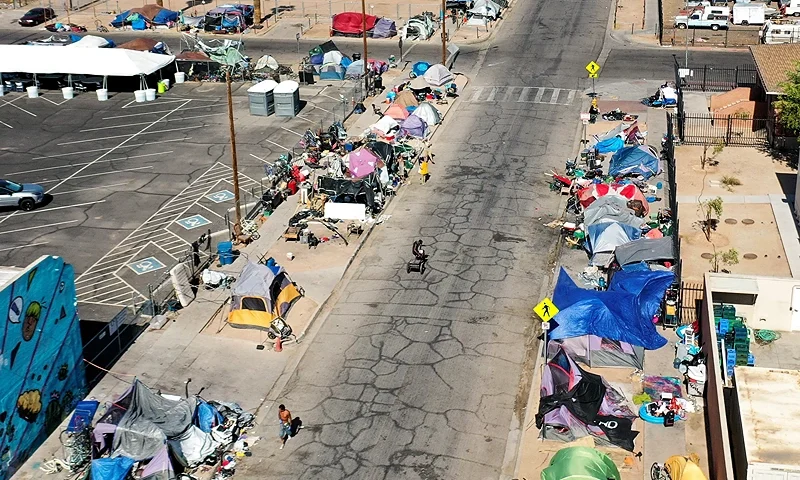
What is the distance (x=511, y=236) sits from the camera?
142 feet

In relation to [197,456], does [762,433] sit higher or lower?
higher

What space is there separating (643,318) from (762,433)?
9.12 meters

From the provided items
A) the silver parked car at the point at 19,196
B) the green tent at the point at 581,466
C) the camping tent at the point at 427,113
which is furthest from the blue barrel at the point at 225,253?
the camping tent at the point at 427,113

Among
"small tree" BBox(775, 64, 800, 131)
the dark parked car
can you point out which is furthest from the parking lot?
"small tree" BBox(775, 64, 800, 131)

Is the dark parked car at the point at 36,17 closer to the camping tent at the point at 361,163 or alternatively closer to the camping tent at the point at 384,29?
the camping tent at the point at 384,29

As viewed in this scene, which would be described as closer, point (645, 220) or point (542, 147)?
point (645, 220)

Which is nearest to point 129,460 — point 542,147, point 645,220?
point 645,220

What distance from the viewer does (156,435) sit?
2869 centimetres

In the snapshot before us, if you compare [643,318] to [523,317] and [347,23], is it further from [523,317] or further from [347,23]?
[347,23]

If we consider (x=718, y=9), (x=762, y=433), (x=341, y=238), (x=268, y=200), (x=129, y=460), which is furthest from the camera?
(x=718, y=9)

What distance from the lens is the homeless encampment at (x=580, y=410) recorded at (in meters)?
29.2

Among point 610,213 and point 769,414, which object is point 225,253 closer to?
point 610,213

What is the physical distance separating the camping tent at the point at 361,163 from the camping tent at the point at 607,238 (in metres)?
11.6

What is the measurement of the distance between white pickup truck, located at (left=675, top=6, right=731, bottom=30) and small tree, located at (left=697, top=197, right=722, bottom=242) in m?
31.6
